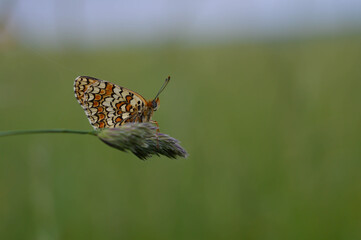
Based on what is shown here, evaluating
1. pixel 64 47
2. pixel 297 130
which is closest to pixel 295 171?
pixel 297 130

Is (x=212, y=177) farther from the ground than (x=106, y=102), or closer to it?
closer to it

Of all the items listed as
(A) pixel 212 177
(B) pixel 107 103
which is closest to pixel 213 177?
(A) pixel 212 177

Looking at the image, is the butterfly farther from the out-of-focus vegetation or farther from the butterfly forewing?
the out-of-focus vegetation

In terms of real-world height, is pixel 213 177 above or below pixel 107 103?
below

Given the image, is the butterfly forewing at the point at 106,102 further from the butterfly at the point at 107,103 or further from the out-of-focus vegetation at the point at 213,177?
the out-of-focus vegetation at the point at 213,177

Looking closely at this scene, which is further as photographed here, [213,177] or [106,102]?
[213,177]

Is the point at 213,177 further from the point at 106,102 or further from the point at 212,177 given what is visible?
the point at 106,102

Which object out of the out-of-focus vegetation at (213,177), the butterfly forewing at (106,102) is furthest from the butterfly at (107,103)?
the out-of-focus vegetation at (213,177)

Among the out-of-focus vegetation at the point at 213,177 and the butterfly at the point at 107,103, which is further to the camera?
the out-of-focus vegetation at the point at 213,177

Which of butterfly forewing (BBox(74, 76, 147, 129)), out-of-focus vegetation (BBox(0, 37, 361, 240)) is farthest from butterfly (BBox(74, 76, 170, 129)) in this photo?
out-of-focus vegetation (BBox(0, 37, 361, 240))
